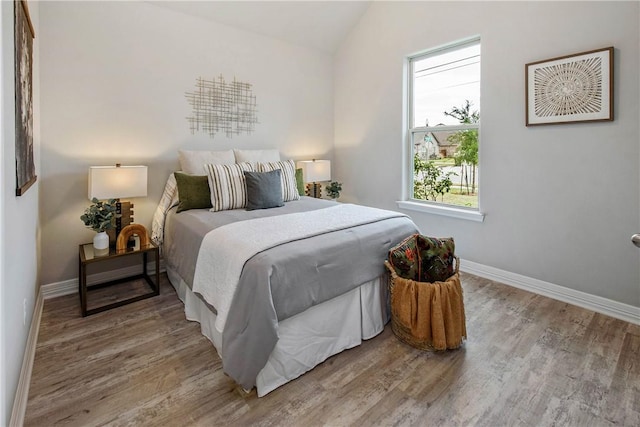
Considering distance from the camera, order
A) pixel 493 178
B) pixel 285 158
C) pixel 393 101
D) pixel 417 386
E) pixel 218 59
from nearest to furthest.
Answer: pixel 417 386 → pixel 493 178 → pixel 218 59 → pixel 393 101 → pixel 285 158

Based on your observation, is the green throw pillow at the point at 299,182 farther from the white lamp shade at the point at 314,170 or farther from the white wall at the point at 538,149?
the white wall at the point at 538,149

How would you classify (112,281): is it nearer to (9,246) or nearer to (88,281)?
(88,281)

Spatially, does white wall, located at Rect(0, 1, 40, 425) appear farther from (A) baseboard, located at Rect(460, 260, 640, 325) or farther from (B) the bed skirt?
(A) baseboard, located at Rect(460, 260, 640, 325)

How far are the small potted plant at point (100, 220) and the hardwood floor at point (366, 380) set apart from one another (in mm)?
550

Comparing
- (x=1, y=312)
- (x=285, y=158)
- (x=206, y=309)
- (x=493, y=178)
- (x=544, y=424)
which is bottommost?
(x=544, y=424)

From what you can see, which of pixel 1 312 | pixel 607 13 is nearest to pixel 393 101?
pixel 607 13

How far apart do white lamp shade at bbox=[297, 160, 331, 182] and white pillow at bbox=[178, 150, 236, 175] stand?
0.98 m

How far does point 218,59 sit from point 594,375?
3.94 metres

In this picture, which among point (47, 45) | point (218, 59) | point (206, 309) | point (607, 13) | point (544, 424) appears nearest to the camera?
point (544, 424)

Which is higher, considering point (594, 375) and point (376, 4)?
point (376, 4)

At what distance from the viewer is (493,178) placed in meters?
3.13

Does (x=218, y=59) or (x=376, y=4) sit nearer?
(x=218, y=59)

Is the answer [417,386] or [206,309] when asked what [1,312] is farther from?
[417,386]

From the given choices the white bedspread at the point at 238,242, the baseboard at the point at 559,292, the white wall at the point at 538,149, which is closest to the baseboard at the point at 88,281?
the white bedspread at the point at 238,242
